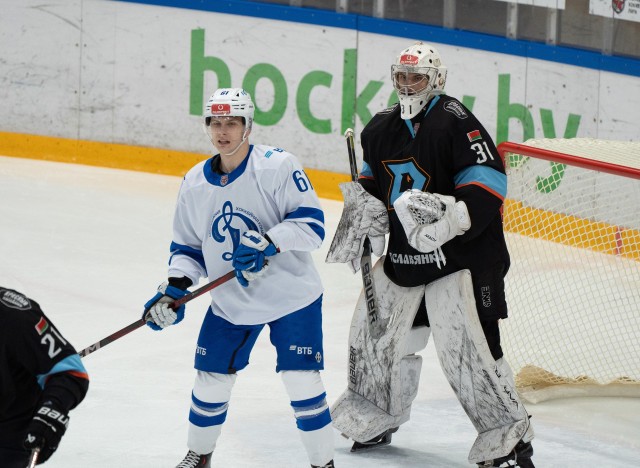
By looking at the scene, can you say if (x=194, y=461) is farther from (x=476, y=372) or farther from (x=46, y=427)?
(x=46, y=427)

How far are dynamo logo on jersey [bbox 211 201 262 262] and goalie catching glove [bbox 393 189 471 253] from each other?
43cm

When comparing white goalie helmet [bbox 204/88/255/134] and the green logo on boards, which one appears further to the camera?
the green logo on boards

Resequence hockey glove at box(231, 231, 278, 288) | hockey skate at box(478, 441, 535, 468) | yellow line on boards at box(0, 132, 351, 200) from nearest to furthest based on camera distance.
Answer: hockey glove at box(231, 231, 278, 288) < hockey skate at box(478, 441, 535, 468) < yellow line on boards at box(0, 132, 351, 200)

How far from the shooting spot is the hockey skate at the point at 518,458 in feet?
12.8

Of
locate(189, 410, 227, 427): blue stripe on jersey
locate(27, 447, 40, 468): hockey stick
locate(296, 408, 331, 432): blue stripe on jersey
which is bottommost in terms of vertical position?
locate(189, 410, 227, 427): blue stripe on jersey

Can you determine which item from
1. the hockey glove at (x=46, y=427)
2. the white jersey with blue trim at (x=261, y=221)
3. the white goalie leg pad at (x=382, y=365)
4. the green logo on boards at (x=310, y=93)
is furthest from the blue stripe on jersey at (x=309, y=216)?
the green logo on boards at (x=310, y=93)

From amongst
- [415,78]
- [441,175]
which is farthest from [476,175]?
[415,78]

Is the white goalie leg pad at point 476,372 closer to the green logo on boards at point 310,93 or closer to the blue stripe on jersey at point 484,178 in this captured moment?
the blue stripe on jersey at point 484,178

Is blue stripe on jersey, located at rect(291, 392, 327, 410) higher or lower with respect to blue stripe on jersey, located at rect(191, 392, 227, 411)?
higher

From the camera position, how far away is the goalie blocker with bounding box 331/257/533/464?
12.7 feet

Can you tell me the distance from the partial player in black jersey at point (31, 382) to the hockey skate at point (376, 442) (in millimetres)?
1613

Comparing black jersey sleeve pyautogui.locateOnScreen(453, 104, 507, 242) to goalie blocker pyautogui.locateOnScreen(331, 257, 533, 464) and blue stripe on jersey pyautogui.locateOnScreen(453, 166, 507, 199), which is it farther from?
goalie blocker pyautogui.locateOnScreen(331, 257, 533, 464)

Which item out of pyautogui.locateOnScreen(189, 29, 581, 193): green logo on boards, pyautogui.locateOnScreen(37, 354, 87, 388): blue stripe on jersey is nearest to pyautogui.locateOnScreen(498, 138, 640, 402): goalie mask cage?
pyautogui.locateOnScreen(189, 29, 581, 193): green logo on boards

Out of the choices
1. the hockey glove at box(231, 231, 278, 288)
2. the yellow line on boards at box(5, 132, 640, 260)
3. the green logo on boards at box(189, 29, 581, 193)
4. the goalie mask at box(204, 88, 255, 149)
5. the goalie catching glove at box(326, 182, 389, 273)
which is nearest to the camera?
the hockey glove at box(231, 231, 278, 288)
